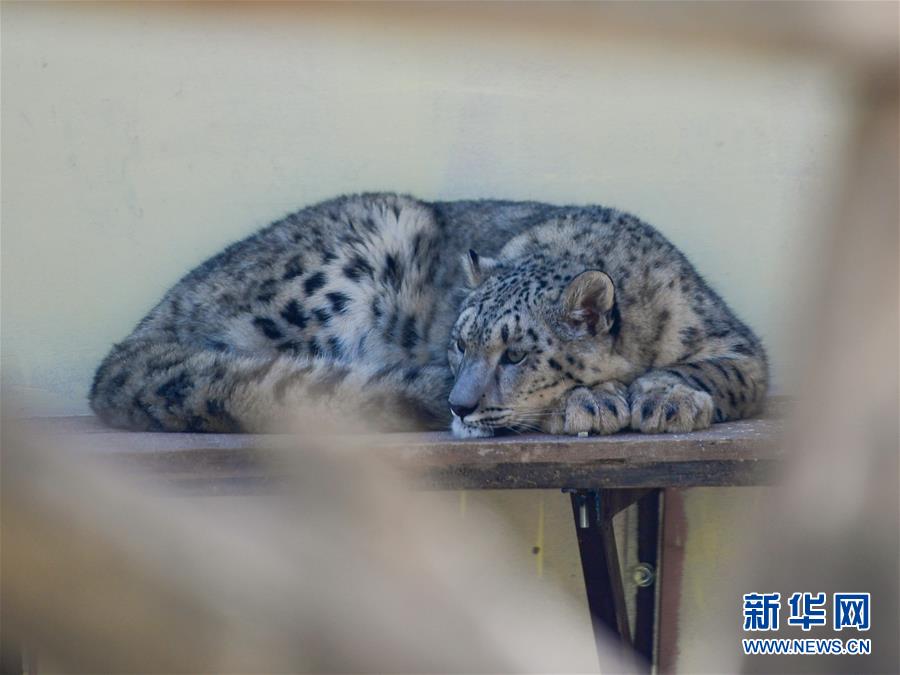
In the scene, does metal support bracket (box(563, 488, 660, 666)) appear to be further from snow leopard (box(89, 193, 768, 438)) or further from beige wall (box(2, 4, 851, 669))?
snow leopard (box(89, 193, 768, 438))

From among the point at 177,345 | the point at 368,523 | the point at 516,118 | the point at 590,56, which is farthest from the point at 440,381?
the point at 368,523

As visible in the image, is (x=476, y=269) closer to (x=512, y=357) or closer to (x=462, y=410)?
(x=512, y=357)

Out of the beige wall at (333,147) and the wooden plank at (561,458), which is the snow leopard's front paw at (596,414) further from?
the beige wall at (333,147)

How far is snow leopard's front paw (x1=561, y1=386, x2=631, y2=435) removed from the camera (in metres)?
3.40

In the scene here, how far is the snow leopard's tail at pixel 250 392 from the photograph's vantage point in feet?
11.2

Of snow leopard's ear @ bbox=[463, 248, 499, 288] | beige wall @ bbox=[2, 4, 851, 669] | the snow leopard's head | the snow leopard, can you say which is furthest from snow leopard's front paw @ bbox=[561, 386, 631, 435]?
beige wall @ bbox=[2, 4, 851, 669]

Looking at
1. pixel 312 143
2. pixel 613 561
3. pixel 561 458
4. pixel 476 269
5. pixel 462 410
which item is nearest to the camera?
pixel 561 458

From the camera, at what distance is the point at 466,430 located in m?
3.45

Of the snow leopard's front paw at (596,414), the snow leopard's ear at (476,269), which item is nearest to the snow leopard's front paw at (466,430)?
the snow leopard's front paw at (596,414)

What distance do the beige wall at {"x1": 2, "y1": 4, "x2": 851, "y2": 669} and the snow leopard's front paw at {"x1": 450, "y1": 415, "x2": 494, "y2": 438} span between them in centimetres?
107

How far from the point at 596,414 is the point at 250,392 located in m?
1.01

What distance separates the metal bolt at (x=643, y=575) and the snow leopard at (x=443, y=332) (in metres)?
0.91

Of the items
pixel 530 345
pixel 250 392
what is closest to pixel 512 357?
A: pixel 530 345

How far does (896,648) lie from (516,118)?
3.75 metres
